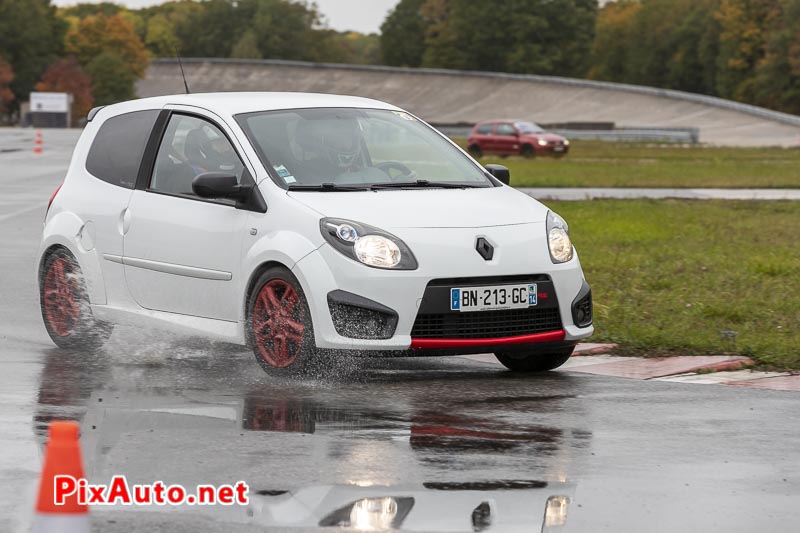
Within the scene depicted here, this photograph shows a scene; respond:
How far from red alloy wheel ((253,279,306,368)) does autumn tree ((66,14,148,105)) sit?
130428mm

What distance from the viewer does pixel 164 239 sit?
884 cm

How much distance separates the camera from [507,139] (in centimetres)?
5425

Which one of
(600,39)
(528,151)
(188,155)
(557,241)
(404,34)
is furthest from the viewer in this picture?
(404,34)

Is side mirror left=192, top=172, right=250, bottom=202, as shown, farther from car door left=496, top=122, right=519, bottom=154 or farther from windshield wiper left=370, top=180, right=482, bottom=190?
car door left=496, top=122, right=519, bottom=154

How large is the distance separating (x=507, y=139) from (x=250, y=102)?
149ft

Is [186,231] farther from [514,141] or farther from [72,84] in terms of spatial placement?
[72,84]

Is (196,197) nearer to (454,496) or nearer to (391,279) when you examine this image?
(391,279)

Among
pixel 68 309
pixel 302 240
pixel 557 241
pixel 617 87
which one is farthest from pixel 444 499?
pixel 617 87

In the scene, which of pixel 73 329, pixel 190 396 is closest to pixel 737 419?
pixel 190 396

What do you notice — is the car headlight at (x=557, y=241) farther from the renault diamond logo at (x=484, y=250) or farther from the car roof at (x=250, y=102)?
the car roof at (x=250, y=102)

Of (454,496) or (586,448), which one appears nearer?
(454,496)

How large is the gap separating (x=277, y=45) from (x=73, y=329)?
171462mm

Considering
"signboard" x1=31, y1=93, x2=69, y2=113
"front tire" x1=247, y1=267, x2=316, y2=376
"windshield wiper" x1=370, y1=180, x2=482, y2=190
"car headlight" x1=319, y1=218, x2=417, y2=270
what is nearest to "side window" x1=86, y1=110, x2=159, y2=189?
"front tire" x1=247, y1=267, x2=316, y2=376

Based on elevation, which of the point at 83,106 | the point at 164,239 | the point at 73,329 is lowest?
the point at 83,106
